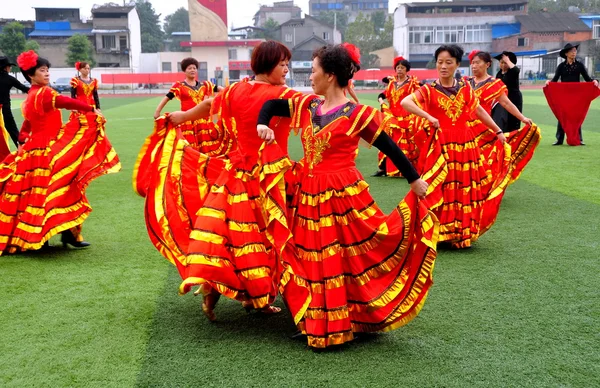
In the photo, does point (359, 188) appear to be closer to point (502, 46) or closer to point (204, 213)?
point (204, 213)

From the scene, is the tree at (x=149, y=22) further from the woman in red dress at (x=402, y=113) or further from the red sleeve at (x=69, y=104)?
the red sleeve at (x=69, y=104)

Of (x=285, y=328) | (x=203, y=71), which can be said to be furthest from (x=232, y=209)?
(x=203, y=71)

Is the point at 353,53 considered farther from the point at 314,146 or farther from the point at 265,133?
the point at 265,133

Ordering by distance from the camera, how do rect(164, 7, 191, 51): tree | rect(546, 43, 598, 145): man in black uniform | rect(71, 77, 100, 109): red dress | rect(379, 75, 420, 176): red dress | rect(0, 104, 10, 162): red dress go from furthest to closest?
1. rect(164, 7, 191, 51): tree
2. rect(546, 43, 598, 145): man in black uniform
3. rect(71, 77, 100, 109): red dress
4. rect(379, 75, 420, 176): red dress
5. rect(0, 104, 10, 162): red dress

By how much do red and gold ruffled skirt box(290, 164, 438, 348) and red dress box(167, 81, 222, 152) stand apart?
5351mm

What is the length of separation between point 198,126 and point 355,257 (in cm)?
578

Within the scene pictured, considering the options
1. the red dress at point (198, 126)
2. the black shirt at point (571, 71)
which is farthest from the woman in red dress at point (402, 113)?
the black shirt at point (571, 71)

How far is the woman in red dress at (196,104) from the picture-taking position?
29.9 feet

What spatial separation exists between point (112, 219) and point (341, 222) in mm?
4364

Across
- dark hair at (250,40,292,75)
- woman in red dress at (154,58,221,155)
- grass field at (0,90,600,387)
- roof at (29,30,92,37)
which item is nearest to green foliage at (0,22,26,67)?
roof at (29,30,92,37)

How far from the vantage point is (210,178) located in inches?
173

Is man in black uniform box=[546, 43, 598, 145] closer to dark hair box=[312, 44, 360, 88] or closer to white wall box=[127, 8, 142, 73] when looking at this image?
dark hair box=[312, 44, 360, 88]

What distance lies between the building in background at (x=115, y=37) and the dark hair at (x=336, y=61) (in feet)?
196

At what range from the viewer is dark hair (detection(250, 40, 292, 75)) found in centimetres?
404
